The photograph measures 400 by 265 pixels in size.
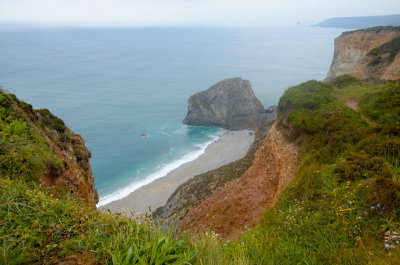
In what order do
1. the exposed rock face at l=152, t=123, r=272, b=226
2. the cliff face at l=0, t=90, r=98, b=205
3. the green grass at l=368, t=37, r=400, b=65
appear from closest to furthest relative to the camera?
the cliff face at l=0, t=90, r=98, b=205, the exposed rock face at l=152, t=123, r=272, b=226, the green grass at l=368, t=37, r=400, b=65

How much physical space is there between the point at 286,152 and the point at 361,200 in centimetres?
1123

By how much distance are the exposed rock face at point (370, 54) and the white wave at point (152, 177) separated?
27547 millimetres

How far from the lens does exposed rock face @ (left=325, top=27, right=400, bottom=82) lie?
34.7 metres

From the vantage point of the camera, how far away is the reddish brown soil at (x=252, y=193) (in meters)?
15.7

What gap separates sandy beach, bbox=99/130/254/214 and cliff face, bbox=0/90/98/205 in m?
12.4

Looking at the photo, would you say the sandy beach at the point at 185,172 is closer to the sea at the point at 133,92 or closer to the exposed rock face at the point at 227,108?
the sea at the point at 133,92

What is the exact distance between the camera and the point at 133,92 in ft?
304

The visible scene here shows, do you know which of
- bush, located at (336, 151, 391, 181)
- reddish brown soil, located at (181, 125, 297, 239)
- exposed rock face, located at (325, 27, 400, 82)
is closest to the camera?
bush, located at (336, 151, 391, 181)

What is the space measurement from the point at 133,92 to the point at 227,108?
124ft

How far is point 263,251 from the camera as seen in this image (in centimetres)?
498

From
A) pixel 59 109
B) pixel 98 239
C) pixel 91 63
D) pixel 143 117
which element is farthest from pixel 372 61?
pixel 91 63

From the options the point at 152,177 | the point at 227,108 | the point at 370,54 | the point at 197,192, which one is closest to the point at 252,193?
the point at 197,192

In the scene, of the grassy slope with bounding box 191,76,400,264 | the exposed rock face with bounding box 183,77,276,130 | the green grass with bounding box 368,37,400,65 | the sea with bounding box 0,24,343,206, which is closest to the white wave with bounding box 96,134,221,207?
the sea with bounding box 0,24,343,206

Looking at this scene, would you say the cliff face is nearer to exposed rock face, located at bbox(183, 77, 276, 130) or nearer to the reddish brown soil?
the reddish brown soil
